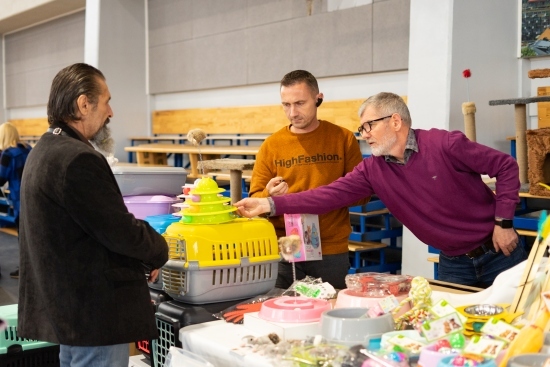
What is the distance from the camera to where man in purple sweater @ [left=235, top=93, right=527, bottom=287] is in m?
2.41

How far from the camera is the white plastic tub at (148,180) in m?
2.85

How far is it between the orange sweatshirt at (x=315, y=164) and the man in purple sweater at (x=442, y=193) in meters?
0.24

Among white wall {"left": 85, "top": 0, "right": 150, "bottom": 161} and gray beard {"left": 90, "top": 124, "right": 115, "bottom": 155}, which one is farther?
white wall {"left": 85, "top": 0, "right": 150, "bottom": 161}

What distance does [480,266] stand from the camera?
2.48m

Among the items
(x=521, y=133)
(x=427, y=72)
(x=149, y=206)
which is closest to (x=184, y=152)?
(x=427, y=72)

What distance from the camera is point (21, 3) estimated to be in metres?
9.75

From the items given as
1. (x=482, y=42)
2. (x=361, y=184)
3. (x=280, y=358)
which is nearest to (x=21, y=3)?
(x=482, y=42)

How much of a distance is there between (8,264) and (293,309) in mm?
6354

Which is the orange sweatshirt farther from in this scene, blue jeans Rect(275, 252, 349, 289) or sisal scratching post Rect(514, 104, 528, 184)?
sisal scratching post Rect(514, 104, 528, 184)

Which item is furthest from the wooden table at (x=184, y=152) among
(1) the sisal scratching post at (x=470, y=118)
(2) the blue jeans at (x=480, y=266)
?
(2) the blue jeans at (x=480, y=266)

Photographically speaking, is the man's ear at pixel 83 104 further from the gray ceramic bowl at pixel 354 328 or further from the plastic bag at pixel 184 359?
the gray ceramic bowl at pixel 354 328

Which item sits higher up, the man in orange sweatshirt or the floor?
the man in orange sweatshirt

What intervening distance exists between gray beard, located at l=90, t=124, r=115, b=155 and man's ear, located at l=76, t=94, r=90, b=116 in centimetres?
13

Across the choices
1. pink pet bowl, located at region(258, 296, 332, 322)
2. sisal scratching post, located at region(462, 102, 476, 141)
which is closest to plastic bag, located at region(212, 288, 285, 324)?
pink pet bowl, located at region(258, 296, 332, 322)
